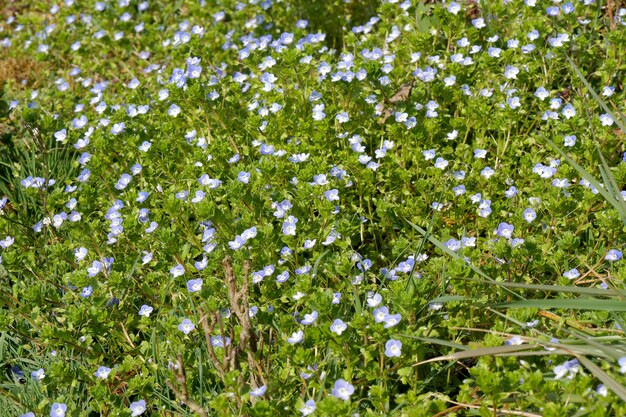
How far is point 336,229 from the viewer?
3393 mm

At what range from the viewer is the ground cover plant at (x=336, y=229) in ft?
9.07

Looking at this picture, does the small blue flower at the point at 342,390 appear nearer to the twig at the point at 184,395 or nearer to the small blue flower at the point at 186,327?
the twig at the point at 184,395

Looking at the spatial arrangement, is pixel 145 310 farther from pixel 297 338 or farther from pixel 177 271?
pixel 297 338

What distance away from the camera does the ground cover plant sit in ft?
9.07

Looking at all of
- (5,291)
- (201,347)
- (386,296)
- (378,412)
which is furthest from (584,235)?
(5,291)

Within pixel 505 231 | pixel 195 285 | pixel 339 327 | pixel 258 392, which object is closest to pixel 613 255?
pixel 505 231

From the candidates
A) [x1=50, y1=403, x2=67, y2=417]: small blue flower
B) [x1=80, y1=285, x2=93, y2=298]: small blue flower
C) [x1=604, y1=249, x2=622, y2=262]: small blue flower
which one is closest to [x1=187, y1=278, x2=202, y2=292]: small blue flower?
[x1=80, y1=285, x2=93, y2=298]: small blue flower

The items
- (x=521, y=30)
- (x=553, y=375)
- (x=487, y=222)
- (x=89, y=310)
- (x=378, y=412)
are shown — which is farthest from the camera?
(x=521, y=30)

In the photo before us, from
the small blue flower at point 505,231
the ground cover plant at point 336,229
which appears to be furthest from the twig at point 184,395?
the small blue flower at point 505,231

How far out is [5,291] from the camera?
362 centimetres

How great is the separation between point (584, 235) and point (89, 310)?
205 cm

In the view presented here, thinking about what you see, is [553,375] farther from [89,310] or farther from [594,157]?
[89,310]

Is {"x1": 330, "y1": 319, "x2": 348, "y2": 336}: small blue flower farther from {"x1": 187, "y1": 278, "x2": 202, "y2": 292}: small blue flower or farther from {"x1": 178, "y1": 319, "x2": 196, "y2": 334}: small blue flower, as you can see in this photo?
{"x1": 187, "y1": 278, "x2": 202, "y2": 292}: small blue flower

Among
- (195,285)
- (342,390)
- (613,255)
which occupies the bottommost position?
(613,255)
